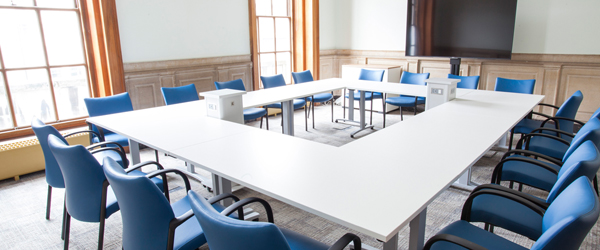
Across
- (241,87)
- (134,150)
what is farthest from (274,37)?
(134,150)

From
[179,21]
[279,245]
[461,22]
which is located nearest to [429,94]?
[461,22]

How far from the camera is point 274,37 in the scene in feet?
21.6

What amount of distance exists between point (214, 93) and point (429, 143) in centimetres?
177

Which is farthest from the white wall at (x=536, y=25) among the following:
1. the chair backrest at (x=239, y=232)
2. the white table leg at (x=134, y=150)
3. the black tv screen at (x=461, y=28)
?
the chair backrest at (x=239, y=232)

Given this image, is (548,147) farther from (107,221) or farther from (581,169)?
(107,221)

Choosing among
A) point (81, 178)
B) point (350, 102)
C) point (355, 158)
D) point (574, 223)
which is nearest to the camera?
point (574, 223)

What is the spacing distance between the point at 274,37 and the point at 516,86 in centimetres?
390

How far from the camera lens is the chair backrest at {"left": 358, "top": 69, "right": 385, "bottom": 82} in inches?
221

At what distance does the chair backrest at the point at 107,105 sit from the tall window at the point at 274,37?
2.89 m

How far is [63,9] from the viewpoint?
416cm

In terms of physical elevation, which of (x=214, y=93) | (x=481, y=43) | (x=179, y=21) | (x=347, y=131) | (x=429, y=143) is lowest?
(x=347, y=131)

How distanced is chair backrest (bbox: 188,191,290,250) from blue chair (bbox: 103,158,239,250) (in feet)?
1.19

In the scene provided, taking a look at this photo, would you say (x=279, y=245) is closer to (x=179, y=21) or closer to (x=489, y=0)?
(x=179, y=21)

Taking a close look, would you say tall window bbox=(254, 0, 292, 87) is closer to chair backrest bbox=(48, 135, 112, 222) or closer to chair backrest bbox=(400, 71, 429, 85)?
chair backrest bbox=(400, 71, 429, 85)
